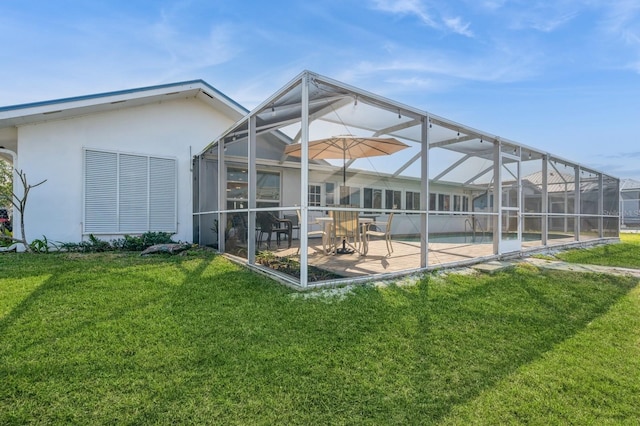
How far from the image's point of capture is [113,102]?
730 centimetres

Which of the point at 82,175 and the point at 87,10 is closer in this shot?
the point at 87,10

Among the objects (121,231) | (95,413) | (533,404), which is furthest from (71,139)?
(533,404)

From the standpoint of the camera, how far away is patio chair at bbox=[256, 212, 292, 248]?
5794mm

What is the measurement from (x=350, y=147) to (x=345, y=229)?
1.79m

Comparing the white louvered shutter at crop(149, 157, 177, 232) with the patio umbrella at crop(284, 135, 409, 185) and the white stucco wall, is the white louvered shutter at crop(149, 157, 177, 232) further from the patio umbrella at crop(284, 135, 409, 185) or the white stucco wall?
the patio umbrella at crop(284, 135, 409, 185)

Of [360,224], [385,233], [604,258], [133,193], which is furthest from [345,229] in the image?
[604,258]

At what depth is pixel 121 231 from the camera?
25.9 ft

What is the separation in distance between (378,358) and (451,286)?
8.25 ft

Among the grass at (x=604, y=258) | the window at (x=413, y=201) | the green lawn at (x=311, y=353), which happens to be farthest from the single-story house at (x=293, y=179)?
the green lawn at (x=311, y=353)

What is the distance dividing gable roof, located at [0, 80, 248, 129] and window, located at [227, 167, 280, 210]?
2.21 meters

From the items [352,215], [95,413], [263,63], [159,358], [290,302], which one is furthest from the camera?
[263,63]

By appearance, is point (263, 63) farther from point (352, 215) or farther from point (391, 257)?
point (391, 257)

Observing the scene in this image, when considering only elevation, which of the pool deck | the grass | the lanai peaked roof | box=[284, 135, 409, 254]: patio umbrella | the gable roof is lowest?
the grass

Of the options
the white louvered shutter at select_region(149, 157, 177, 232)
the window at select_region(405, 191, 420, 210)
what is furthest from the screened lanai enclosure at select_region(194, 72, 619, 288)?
the white louvered shutter at select_region(149, 157, 177, 232)
